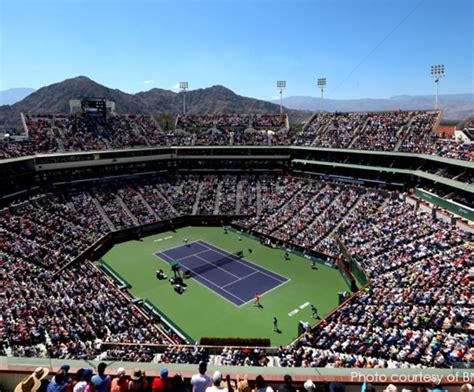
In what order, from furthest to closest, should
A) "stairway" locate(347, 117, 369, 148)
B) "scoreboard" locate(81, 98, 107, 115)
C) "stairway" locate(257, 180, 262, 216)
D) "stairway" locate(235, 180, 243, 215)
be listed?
"scoreboard" locate(81, 98, 107, 115)
"stairway" locate(235, 180, 243, 215)
"stairway" locate(257, 180, 262, 216)
"stairway" locate(347, 117, 369, 148)

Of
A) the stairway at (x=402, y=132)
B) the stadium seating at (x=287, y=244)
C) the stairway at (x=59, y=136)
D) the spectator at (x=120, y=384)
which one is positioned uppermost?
the stairway at (x=59, y=136)

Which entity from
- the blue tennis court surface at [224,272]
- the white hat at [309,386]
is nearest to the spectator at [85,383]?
the white hat at [309,386]

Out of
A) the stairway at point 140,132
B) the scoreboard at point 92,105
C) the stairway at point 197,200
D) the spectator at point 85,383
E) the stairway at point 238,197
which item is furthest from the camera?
the scoreboard at point 92,105

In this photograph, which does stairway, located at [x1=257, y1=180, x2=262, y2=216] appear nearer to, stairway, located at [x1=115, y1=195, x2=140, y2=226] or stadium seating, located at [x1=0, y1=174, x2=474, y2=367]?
stadium seating, located at [x1=0, y1=174, x2=474, y2=367]

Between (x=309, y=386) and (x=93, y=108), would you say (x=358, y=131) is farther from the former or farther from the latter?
(x=309, y=386)

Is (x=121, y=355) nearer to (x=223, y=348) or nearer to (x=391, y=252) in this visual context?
(x=223, y=348)

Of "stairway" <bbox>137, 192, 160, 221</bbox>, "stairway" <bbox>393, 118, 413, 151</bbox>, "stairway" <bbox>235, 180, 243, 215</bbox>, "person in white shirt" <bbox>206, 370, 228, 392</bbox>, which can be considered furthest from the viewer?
"stairway" <bbox>235, 180, 243, 215</bbox>

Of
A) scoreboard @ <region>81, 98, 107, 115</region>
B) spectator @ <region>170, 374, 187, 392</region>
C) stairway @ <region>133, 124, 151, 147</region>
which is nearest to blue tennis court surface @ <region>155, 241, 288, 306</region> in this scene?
spectator @ <region>170, 374, 187, 392</region>

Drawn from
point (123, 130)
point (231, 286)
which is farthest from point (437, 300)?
point (123, 130)

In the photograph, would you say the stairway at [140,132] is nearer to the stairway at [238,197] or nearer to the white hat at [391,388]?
the stairway at [238,197]
